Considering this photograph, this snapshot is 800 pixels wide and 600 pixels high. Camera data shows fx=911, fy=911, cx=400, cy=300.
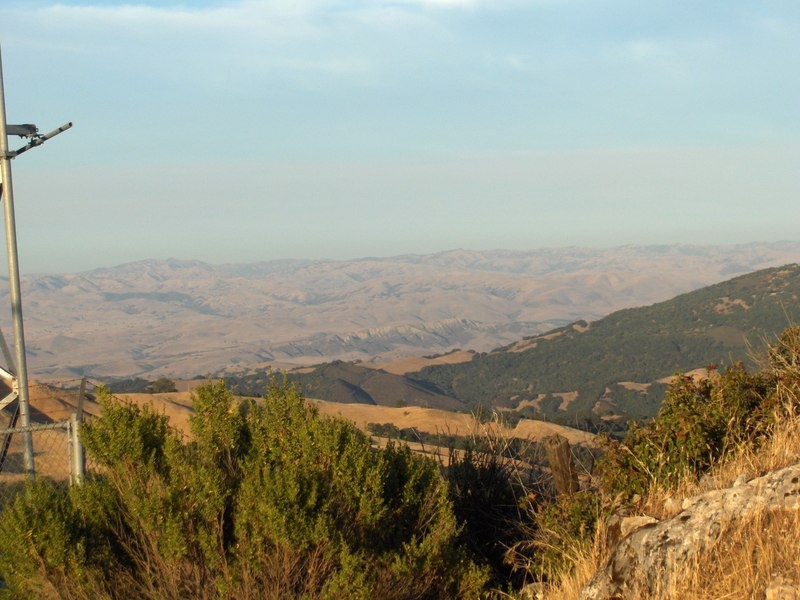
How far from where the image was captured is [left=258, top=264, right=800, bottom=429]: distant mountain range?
86.9 m

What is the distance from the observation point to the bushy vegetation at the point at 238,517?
584 cm

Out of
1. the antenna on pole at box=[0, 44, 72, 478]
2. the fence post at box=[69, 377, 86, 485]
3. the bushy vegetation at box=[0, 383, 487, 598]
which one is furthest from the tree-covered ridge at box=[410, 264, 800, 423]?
the fence post at box=[69, 377, 86, 485]

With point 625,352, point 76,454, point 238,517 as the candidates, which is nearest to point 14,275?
point 76,454

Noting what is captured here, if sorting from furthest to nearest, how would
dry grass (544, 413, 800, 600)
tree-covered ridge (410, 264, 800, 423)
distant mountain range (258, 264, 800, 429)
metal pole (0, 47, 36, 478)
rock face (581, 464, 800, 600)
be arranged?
tree-covered ridge (410, 264, 800, 423) < distant mountain range (258, 264, 800, 429) < metal pole (0, 47, 36, 478) < rock face (581, 464, 800, 600) < dry grass (544, 413, 800, 600)

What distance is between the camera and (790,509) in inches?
206

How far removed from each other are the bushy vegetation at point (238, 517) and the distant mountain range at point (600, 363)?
231 ft

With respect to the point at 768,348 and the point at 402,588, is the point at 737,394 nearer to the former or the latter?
the point at 768,348

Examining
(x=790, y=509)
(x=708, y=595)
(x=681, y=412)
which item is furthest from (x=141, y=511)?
(x=681, y=412)

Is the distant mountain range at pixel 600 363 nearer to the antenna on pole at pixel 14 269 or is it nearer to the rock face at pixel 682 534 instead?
the antenna on pole at pixel 14 269

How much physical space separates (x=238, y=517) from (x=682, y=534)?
2815mm

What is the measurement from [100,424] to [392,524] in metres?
2.32

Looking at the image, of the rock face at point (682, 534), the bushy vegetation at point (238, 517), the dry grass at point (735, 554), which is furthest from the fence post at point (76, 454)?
the rock face at point (682, 534)

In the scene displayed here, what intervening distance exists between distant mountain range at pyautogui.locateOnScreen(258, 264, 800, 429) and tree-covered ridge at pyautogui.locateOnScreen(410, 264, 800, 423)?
13 cm

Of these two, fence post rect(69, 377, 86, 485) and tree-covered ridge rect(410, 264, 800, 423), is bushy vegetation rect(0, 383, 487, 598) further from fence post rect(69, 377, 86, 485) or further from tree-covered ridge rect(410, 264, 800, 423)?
tree-covered ridge rect(410, 264, 800, 423)
